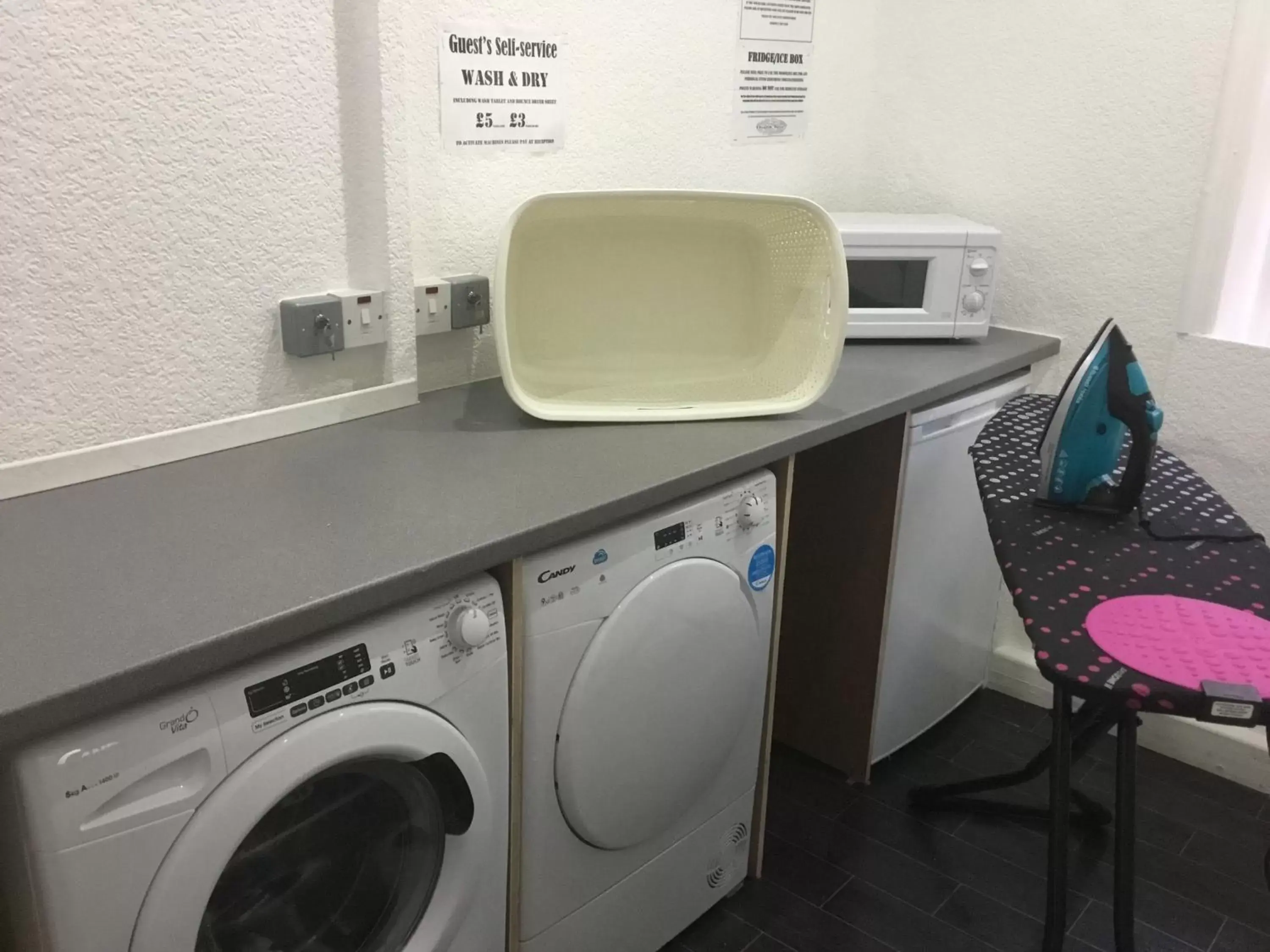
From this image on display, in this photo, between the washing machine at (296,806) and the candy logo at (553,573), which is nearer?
the washing machine at (296,806)

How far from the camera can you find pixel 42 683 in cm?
84

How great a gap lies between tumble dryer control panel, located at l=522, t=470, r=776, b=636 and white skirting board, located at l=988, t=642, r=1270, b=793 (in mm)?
929

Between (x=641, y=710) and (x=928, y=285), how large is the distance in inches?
47.9

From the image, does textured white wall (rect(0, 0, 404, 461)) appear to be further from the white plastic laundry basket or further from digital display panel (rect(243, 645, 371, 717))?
digital display panel (rect(243, 645, 371, 717))

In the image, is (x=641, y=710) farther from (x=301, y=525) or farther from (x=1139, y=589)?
(x=1139, y=589)

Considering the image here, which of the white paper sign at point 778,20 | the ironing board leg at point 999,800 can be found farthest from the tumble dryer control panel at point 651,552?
the white paper sign at point 778,20

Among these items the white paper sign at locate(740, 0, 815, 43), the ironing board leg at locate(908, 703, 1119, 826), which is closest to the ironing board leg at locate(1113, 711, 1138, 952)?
the ironing board leg at locate(908, 703, 1119, 826)

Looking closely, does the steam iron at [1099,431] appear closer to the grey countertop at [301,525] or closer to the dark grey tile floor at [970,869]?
the grey countertop at [301,525]

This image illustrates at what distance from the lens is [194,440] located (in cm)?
142

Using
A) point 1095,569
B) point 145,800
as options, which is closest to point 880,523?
point 1095,569

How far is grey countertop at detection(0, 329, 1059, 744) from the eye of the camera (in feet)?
2.99

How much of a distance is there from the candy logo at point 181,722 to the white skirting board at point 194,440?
52 centimetres

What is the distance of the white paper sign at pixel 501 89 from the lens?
1632 mm

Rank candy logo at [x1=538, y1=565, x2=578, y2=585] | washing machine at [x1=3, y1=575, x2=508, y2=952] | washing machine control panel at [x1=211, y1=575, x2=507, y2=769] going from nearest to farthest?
washing machine at [x1=3, y1=575, x2=508, y2=952] < washing machine control panel at [x1=211, y1=575, x2=507, y2=769] < candy logo at [x1=538, y1=565, x2=578, y2=585]
